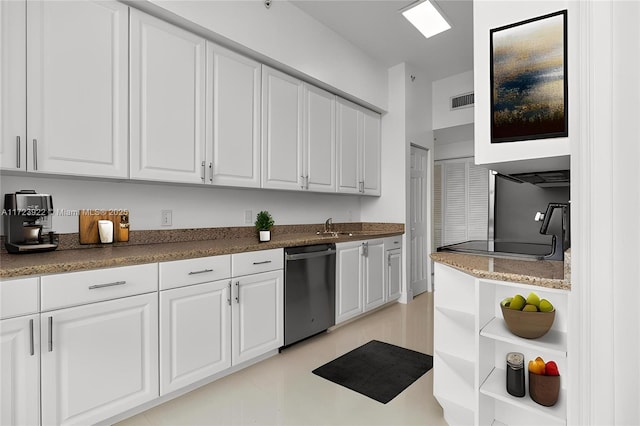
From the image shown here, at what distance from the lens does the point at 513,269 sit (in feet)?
5.14

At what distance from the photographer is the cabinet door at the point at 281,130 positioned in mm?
3008

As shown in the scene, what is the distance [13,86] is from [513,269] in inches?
102

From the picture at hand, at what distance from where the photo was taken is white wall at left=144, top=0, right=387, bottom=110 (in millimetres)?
2486

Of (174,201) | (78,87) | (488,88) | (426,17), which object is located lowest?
(174,201)

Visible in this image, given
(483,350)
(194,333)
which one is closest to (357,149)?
(194,333)

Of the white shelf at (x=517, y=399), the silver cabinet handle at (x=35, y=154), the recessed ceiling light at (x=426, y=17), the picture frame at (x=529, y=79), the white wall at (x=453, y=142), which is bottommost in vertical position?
the white shelf at (x=517, y=399)

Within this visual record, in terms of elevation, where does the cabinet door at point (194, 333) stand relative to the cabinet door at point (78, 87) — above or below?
below

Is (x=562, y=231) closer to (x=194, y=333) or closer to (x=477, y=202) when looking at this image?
(x=194, y=333)

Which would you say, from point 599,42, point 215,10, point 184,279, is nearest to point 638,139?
point 599,42

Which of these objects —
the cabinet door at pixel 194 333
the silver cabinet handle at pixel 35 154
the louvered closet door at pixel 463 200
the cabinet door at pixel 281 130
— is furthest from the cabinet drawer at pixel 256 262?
the louvered closet door at pixel 463 200

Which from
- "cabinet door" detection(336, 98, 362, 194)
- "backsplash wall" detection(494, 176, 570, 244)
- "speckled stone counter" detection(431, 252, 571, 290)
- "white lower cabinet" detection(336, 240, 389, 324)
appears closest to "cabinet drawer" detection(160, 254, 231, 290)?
"white lower cabinet" detection(336, 240, 389, 324)

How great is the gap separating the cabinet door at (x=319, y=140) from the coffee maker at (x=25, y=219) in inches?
82.3

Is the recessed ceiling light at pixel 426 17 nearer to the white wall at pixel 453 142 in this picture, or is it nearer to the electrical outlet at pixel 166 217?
the white wall at pixel 453 142

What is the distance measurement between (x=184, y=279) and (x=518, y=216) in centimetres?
258
